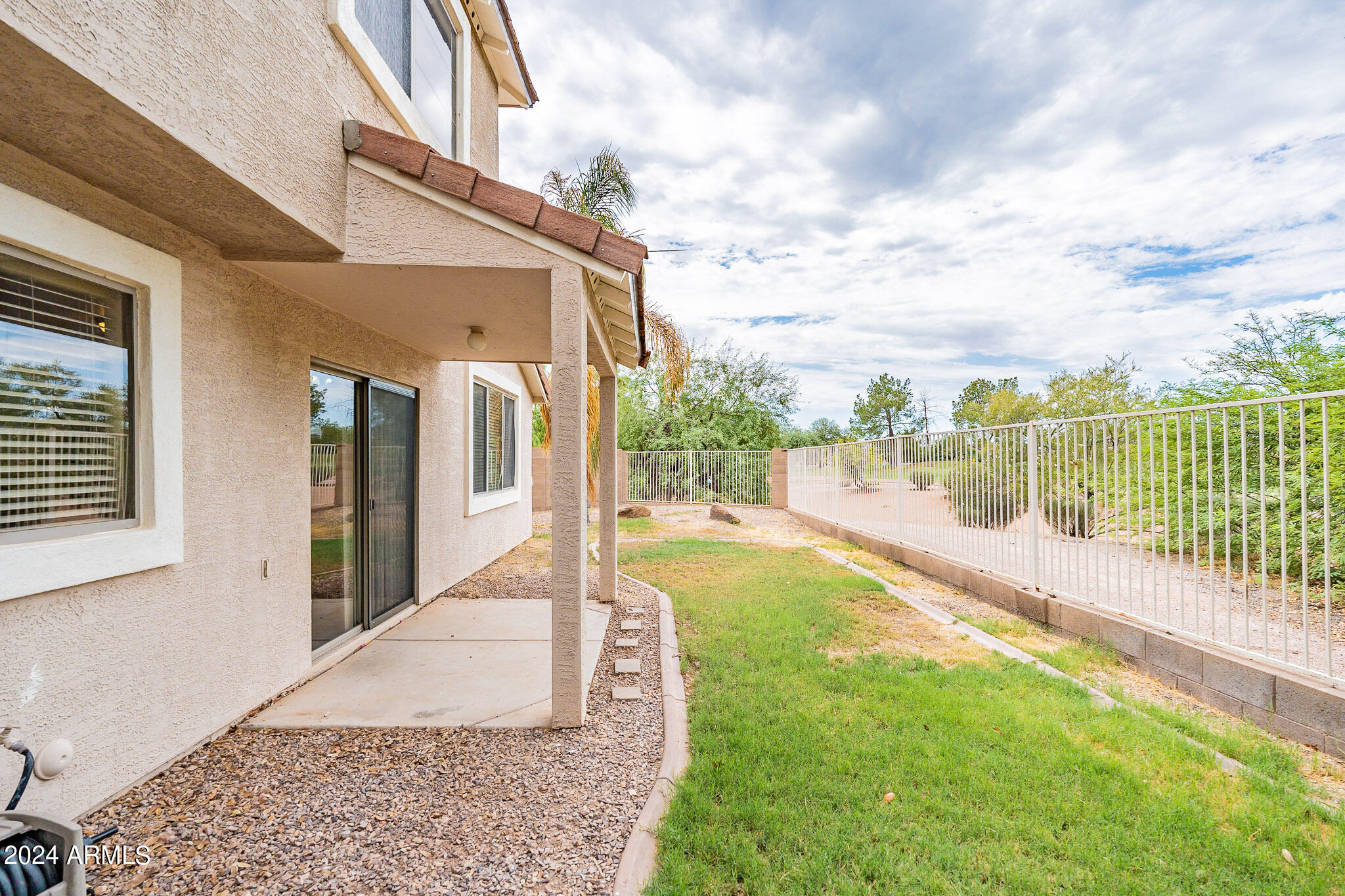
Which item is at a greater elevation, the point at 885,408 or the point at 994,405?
the point at 885,408

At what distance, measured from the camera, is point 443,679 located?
4.12 metres

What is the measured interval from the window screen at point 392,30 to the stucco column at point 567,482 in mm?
2325

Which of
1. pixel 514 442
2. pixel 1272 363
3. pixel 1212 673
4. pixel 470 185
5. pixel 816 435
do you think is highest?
pixel 470 185

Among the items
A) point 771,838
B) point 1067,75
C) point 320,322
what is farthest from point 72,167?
point 1067,75

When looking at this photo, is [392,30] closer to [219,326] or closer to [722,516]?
[219,326]

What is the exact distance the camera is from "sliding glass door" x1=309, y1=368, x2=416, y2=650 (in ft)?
14.8

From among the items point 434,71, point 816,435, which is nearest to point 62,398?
point 434,71

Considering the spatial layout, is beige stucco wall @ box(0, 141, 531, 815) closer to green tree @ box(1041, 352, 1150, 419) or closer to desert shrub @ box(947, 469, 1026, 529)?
desert shrub @ box(947, 469, 1026, 529)

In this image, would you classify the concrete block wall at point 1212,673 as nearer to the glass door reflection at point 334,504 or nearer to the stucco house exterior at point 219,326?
the stucco house exterior at point 219,326

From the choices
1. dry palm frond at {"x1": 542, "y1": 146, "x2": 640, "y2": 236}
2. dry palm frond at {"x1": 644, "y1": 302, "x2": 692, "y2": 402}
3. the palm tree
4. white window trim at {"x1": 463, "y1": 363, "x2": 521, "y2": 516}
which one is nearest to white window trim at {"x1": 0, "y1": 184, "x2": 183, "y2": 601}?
white window trim at {"x1": 463, "y1": 363, "x2": 521, "y2": 516}

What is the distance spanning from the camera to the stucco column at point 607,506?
647 cm

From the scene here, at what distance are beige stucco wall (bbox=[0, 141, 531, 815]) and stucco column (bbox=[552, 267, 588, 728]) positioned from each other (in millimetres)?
1928

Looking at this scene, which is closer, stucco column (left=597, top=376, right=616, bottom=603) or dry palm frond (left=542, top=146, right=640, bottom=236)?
stucco column (left=597, top=376, right=616, bottom=603)

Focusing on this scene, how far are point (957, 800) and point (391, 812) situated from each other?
2624 mm
